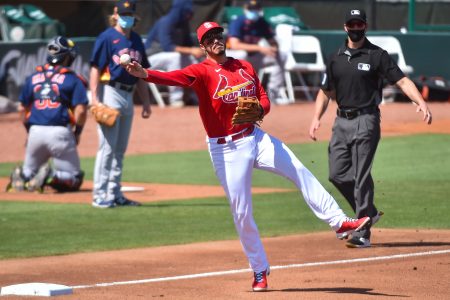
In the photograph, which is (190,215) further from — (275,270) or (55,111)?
(275,270)

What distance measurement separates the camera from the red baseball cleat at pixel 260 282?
28.4ft

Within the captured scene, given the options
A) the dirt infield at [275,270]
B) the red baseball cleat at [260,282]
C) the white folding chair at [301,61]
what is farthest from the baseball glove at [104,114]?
the white folding chair at [301,61]

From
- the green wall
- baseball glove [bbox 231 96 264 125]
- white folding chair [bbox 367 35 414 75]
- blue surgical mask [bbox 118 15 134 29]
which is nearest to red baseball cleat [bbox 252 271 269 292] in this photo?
baseball glove [bbox 231 96 264 125]

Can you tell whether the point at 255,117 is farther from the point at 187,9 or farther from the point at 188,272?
the point at 187,9

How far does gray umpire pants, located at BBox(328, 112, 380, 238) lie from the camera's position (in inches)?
425

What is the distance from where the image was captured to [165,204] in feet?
47.4

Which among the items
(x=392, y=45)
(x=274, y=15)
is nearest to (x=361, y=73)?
(x=392, y=45)

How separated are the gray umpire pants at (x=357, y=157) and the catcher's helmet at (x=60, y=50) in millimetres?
4303

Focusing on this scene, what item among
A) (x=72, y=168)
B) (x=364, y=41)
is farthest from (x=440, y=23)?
(x=364, y=41)

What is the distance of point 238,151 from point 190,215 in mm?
5024

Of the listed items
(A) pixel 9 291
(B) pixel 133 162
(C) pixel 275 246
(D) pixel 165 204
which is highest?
(A) pixel 9 291

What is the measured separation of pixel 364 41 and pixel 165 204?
14.8 ft

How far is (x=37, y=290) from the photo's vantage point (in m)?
8.64

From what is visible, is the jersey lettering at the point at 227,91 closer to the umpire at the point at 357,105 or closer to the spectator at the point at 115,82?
the umpire at the point at 357,105
